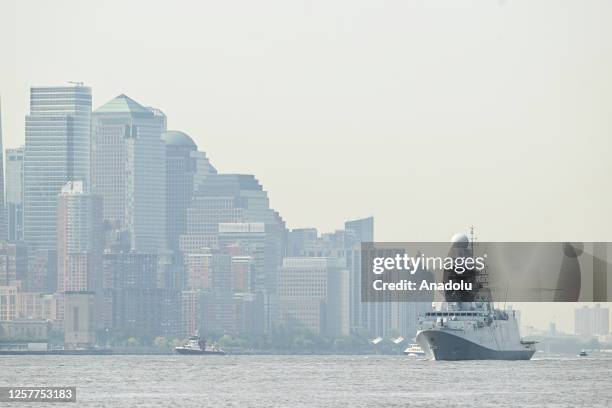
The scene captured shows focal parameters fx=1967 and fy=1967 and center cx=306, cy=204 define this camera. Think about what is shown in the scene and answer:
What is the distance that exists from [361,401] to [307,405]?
624 cm

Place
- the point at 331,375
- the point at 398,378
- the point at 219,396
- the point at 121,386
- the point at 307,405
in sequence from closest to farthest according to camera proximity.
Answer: the point at 307,405 → the point at 219,396 → the point at 121,386 → the point at 398,378 → the point at 331,375

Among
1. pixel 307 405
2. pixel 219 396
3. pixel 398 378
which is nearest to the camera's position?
pixel 307 405

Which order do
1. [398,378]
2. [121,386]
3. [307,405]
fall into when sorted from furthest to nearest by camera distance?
[398,378] → [121,386] → [307,405]

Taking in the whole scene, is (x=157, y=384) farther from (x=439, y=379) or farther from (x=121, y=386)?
(x=439, y=379)

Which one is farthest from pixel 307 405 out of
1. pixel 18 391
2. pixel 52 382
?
pixel 52 382

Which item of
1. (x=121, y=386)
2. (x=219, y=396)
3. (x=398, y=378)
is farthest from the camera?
(x=398, y=378)

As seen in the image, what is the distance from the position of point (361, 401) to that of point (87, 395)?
23105 millimetres

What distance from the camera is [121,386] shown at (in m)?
169

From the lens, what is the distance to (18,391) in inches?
5979

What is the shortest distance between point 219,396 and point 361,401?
12424 millimetres

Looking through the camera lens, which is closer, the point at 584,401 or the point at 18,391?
the point at 584,401

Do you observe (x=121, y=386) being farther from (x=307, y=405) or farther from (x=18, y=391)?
(x=307, y=405)

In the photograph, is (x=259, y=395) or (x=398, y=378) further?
(x=398, y=378)

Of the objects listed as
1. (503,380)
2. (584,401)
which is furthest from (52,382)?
(584,401)
